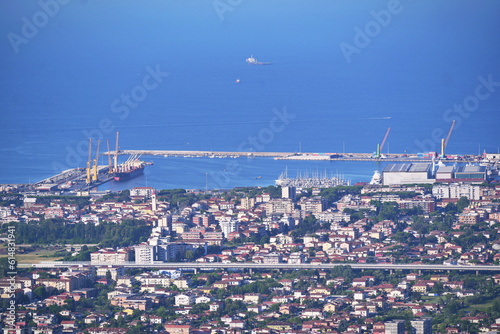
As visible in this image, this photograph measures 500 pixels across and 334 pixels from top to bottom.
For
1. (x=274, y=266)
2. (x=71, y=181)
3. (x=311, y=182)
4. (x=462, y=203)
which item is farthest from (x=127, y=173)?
(x=274, y=266)

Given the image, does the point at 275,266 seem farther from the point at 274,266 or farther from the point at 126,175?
the point at 126,175

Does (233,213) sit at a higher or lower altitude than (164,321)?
higher

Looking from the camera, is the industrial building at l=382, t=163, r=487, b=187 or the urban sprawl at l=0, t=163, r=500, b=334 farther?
the industrial building at l=382, t=163, r=487, b=187

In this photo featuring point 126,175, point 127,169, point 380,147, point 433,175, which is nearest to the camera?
point 433,175

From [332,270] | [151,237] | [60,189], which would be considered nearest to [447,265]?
[332,270]

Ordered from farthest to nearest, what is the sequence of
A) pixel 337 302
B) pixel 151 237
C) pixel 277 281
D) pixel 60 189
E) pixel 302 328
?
pixel 60 189 → pixel 151 237 → pixel 277 281 → pixel 337 302 → pixel 302 328

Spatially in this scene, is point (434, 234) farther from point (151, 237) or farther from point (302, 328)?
point (302, 328)

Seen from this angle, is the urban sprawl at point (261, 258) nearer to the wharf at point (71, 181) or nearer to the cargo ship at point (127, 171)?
the wharf at point (71, 181)

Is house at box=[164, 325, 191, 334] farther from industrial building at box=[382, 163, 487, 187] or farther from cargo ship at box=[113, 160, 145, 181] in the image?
cargo ship at box=[113, 160, 145, 181]

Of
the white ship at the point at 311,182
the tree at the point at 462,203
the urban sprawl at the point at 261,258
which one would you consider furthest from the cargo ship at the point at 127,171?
the tree at the point at 462,203

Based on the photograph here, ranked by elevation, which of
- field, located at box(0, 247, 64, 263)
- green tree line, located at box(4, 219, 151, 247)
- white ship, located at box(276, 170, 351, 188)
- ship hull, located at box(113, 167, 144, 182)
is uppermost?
ship hull, located at box(113, 167, 144, 182)

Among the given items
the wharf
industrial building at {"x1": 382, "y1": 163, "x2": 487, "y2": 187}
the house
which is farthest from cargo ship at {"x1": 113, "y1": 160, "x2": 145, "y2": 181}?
the house
